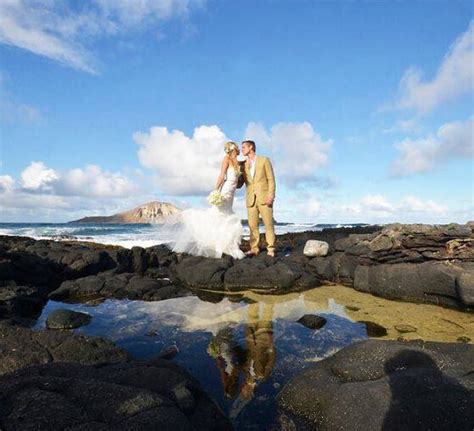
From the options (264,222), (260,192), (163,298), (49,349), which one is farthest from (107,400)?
(260,192)

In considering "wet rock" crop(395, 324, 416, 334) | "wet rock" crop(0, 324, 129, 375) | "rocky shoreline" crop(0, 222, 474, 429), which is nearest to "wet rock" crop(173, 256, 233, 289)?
"rocky shoreline" crop(0, 222, 474, 429)

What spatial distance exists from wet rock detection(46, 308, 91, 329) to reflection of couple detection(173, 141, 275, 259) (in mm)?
6145

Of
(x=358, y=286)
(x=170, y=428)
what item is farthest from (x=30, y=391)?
(x=358, y=286)

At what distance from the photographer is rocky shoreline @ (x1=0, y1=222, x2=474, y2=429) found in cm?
300

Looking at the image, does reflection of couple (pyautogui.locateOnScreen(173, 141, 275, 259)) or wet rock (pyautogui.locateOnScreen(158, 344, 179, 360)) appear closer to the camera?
wet rock (pyautogui.locateOnScreen(158, 344, 179, 360))

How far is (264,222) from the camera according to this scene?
1327cm

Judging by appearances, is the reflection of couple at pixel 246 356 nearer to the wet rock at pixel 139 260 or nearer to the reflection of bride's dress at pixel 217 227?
the reflection of bride's dress at pixel 217 227

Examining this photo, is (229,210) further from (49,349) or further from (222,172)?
(49,349)

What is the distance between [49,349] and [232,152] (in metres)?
9.30

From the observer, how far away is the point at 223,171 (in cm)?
1320

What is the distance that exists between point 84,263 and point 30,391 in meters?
10.8

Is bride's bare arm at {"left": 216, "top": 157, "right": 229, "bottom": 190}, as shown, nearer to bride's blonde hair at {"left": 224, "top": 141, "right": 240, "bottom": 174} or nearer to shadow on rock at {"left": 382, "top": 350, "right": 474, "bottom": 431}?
bride's blonde hair at {"left": 224, "top": 141, "right": 240, "bottom": 174}

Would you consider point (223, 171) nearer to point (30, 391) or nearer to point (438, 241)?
point (438, 241)

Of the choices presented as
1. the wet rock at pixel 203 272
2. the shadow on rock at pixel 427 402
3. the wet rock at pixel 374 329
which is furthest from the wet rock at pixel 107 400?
the wet rock at pixel 203 272
